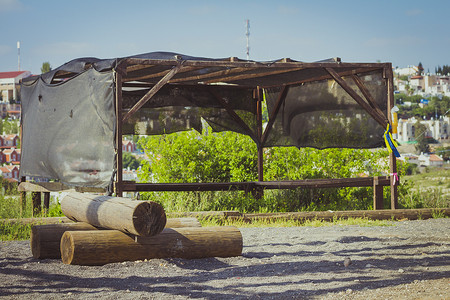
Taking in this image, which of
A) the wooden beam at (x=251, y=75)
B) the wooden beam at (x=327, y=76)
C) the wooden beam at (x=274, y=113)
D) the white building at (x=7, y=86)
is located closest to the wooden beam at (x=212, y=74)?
the wooden beam at (x=251, y=75)

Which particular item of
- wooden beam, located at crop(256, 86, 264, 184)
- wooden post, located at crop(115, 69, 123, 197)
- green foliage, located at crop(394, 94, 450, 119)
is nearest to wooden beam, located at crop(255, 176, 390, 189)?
wooden beam, located at crop(256, 86, 264, 184)

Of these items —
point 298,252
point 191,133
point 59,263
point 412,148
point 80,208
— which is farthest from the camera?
point 412,148

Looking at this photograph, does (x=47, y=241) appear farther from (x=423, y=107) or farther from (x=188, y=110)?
(x=423, y=107)

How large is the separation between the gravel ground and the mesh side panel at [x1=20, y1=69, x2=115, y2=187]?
2.36 metres

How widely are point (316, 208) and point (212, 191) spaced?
244 centimetres

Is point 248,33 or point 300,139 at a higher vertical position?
point 248,33

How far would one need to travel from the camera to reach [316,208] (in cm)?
1293

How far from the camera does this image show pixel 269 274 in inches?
231

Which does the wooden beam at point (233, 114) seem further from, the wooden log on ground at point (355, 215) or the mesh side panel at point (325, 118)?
the wooden log on ground at point (355, 215)

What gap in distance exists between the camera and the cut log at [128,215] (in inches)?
242

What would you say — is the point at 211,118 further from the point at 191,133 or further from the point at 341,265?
the point at 341,265

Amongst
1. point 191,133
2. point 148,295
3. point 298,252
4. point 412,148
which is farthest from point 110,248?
point 412,148

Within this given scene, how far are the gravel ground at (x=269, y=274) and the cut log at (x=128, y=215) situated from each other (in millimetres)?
400

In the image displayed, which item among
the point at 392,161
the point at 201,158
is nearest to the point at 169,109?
the point at 201,158
